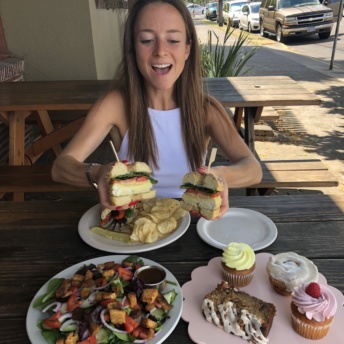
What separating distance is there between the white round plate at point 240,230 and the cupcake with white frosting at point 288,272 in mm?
186

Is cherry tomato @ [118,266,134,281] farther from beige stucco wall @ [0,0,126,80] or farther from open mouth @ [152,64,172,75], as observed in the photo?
beige stucco wall @ [0,0,126,80]

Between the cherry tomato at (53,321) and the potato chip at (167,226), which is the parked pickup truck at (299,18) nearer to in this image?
the potato chip at (167,226)

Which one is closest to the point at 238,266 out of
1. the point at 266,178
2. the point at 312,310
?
the point at 312,310

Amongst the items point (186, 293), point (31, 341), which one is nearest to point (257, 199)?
point (186, 293)

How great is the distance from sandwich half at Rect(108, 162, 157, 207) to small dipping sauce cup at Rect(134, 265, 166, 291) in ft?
1.01

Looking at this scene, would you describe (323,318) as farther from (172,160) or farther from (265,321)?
(172,160)

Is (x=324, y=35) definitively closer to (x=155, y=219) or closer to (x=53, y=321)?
(x=155, y=219)

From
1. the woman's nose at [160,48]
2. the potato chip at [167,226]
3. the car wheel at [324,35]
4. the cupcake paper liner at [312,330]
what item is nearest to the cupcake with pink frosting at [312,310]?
the cupcake paper liner at [312,330]

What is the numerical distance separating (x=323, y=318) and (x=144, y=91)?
1.70 metres

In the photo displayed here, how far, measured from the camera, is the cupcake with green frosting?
1.37m

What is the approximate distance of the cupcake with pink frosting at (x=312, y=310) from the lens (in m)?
1.14

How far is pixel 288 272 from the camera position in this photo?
1324 mm

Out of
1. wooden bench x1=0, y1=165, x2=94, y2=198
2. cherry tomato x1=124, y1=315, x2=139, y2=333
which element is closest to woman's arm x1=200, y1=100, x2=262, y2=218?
cherry tomato x1=124, y1=315, x2=139, y2=333

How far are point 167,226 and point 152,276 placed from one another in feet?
1.20
